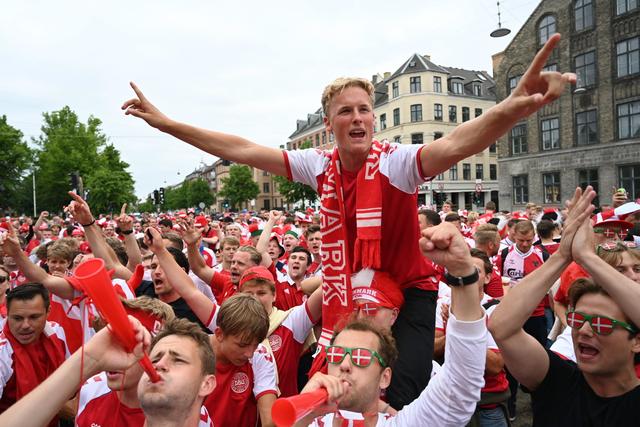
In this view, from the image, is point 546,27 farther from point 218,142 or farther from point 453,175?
point 218,142

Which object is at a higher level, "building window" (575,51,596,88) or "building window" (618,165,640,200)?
"building window" (575,51,596,88)

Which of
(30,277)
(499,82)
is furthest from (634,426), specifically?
(499,82)

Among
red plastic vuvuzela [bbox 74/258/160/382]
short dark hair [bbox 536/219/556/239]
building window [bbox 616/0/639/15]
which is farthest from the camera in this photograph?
building window [bbox 616/0/639/15]

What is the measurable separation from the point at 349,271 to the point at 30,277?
3333 mm

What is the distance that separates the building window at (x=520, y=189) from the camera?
115 ft

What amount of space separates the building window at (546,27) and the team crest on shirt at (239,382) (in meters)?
36.5

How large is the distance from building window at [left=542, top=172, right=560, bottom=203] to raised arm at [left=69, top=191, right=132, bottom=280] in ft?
109

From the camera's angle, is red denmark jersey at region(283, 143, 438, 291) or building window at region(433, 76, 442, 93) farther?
building window at region(433, 76, 442, 93)

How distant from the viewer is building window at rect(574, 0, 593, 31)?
1194 inches

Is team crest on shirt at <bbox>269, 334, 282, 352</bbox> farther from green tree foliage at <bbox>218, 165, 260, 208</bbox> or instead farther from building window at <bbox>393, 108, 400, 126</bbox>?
green tree foliage at <bbox>218, 165, 260, 208</bbox>

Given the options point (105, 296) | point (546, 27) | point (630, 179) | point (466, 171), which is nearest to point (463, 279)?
point (105, 296)

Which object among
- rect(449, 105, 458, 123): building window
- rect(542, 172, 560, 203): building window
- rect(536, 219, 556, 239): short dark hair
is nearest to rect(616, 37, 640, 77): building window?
rect(542, 172, 560, 203): building window

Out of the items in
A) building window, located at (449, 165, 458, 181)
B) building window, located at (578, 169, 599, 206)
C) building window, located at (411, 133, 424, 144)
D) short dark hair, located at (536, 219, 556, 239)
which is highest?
building window, located at (411, 133, 424, 144)

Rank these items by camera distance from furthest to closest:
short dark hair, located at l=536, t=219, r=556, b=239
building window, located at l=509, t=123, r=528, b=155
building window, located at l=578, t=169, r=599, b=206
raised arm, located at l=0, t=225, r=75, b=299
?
1. building window, located at l=509, t=123, r=528, b=155
2. building window, located at l=578, t=169, r=599, b=206
3. short dark hair, located at l=536, t=219, r=556, b=239
4. raised arm, located at l=0, t=225, r=75, b=299
